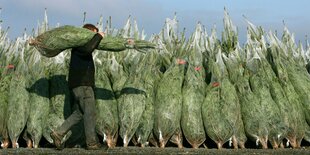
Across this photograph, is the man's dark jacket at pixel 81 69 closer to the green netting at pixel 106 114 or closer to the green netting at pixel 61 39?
the green netting at pixel 61 39

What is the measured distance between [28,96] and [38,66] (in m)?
0.54

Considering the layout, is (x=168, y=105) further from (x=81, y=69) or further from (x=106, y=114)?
(x=81, y=69)

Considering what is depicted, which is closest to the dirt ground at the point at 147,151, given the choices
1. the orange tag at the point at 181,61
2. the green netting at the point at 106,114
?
the green netting at the point at 106,114

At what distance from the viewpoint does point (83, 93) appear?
7.02 metres

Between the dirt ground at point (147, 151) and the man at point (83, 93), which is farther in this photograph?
the man at point (83, 93)

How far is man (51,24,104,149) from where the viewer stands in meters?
6.86

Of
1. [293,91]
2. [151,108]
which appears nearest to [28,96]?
[151,108]

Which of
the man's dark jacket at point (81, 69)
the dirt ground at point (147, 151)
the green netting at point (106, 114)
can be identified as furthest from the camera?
the green netting at point (106, 114)

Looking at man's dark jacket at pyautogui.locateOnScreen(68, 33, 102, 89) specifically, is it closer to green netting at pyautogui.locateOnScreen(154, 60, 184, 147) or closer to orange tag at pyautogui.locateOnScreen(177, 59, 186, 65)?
green netting at pyautogui.locateOnScreen(154, 60, 184, 147)

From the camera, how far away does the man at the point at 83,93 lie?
686 cm

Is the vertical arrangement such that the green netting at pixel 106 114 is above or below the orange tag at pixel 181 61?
below

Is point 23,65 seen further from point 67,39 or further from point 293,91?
point 293,91

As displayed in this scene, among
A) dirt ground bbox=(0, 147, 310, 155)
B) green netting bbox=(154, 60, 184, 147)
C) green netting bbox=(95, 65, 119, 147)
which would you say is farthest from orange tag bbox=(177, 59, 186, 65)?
dirt ground bbox=(0, 147, 310, 155)

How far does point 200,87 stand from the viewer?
780cm
